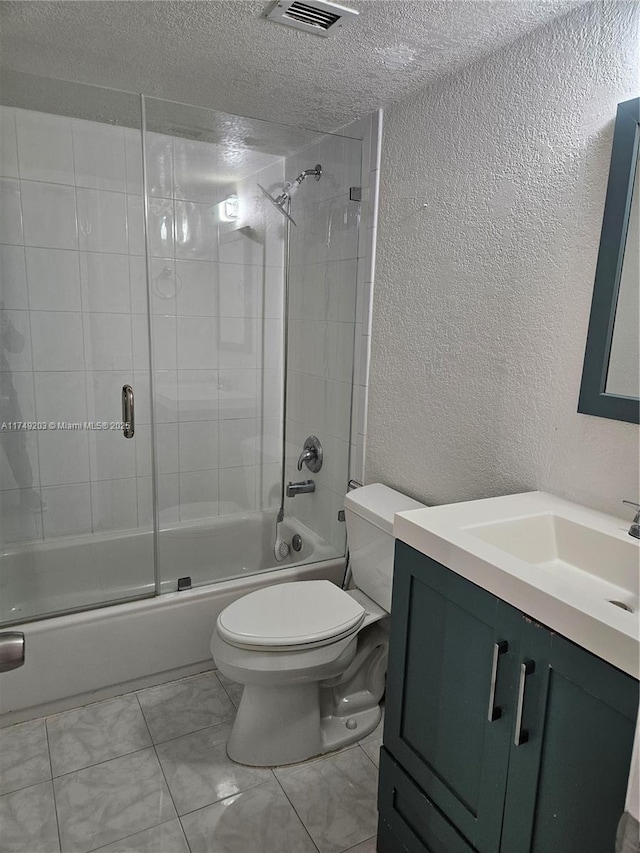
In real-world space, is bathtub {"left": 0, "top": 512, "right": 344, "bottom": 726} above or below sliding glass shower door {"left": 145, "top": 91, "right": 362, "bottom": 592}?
below

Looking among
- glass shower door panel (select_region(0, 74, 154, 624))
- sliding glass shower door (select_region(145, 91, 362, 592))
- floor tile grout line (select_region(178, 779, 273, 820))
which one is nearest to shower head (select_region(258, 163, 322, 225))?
sliding glass shower door (select_region(145, 91, 362, 592))

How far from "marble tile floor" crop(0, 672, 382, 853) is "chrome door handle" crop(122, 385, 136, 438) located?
1037 mm

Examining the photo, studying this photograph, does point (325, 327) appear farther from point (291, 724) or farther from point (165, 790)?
point (165, 790)

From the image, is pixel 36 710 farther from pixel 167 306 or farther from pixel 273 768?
pixel 167 306

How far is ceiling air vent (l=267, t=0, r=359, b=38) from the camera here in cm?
147

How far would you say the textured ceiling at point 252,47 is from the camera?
1.51 metres

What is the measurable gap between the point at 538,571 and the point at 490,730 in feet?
1.09

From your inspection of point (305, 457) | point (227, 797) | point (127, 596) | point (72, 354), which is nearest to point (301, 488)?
point (305, 457)

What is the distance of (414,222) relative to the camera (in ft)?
6.82

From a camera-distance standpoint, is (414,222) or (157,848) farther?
(414,222)

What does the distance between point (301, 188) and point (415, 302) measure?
820 mm

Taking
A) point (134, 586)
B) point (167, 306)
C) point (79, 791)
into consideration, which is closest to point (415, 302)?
point (167, 306)

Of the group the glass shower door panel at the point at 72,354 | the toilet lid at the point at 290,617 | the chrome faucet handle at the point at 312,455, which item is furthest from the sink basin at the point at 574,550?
the glass shower door panel at the point at 72,354

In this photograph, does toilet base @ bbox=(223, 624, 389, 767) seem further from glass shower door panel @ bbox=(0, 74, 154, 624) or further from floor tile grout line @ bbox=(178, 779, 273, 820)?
glass shower door panel @ bbox=(0, 74, 154, 624)
